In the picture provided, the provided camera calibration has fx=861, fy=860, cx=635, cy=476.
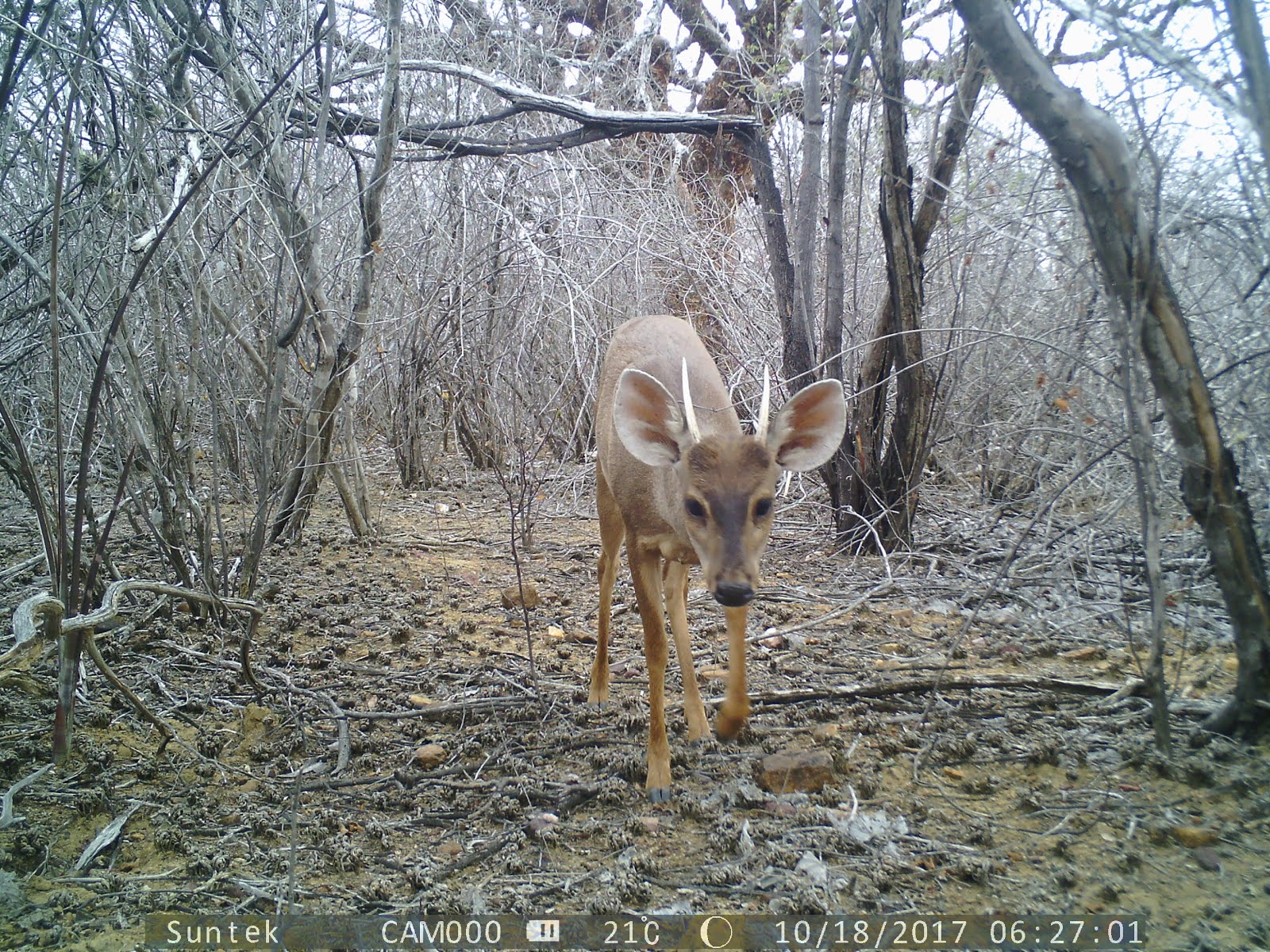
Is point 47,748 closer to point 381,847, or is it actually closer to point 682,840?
point 381,847

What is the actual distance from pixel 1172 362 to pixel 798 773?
1900 mm

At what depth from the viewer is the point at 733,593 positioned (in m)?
2.86

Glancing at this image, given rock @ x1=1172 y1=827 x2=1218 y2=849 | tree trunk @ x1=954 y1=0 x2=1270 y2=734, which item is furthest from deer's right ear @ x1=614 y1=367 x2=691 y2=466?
rock @ x1=1172 y1=827 x2=1218 y2=849

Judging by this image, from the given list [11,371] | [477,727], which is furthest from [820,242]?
[11,371]

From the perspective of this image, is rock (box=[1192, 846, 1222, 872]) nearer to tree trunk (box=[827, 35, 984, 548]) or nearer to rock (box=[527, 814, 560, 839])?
rock (box=[527, 814, 560, 839])

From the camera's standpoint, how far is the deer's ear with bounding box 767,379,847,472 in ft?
10.9

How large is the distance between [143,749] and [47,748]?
317 millimetres

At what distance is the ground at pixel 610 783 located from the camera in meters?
2.45

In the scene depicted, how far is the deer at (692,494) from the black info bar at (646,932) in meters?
0.79

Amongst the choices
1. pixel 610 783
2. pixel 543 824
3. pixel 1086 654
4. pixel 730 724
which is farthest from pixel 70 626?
pixel 1086 654

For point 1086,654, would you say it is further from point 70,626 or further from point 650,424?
point 70,626

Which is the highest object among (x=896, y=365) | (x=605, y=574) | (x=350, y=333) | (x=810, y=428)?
(x=350, y=333)

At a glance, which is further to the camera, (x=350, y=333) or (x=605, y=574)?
(x=350, y=333)

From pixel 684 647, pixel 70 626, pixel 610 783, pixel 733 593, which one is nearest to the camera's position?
pixel 70 626
